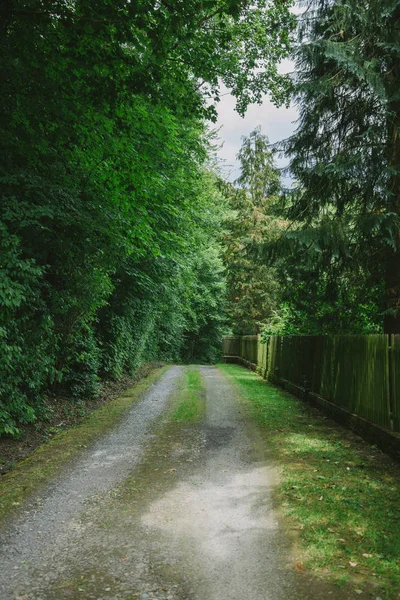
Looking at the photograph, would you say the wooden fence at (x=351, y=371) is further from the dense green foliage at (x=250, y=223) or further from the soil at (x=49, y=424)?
the dense green foliage at (x=250, y=223)

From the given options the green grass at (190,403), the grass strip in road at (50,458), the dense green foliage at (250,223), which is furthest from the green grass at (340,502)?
the dense green foliage at (250,223)

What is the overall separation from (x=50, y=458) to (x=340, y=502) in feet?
13.6

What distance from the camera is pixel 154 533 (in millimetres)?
4426

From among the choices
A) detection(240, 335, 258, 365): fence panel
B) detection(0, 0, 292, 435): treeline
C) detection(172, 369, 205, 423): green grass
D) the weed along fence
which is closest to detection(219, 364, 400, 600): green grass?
the weed along fence

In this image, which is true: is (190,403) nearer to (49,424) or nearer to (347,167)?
(49,424)

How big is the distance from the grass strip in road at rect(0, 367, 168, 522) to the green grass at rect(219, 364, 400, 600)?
2.98 meters

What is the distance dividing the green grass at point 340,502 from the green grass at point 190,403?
70.8 inches

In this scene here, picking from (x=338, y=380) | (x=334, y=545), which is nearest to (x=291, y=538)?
(x=334, y=545)

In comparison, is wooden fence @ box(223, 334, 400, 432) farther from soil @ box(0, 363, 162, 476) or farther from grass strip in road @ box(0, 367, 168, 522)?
soil @ box(0, 363, 162, 476)

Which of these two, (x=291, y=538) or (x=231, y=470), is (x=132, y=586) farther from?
(x=231, y=470)

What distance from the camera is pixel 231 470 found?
6469 mm

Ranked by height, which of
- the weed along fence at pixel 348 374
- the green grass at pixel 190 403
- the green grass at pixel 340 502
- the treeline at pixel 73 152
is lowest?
the green grass at pixel 190 403

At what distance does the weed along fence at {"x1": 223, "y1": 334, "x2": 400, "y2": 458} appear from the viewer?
7.51 metres

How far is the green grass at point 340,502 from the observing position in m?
3.79
